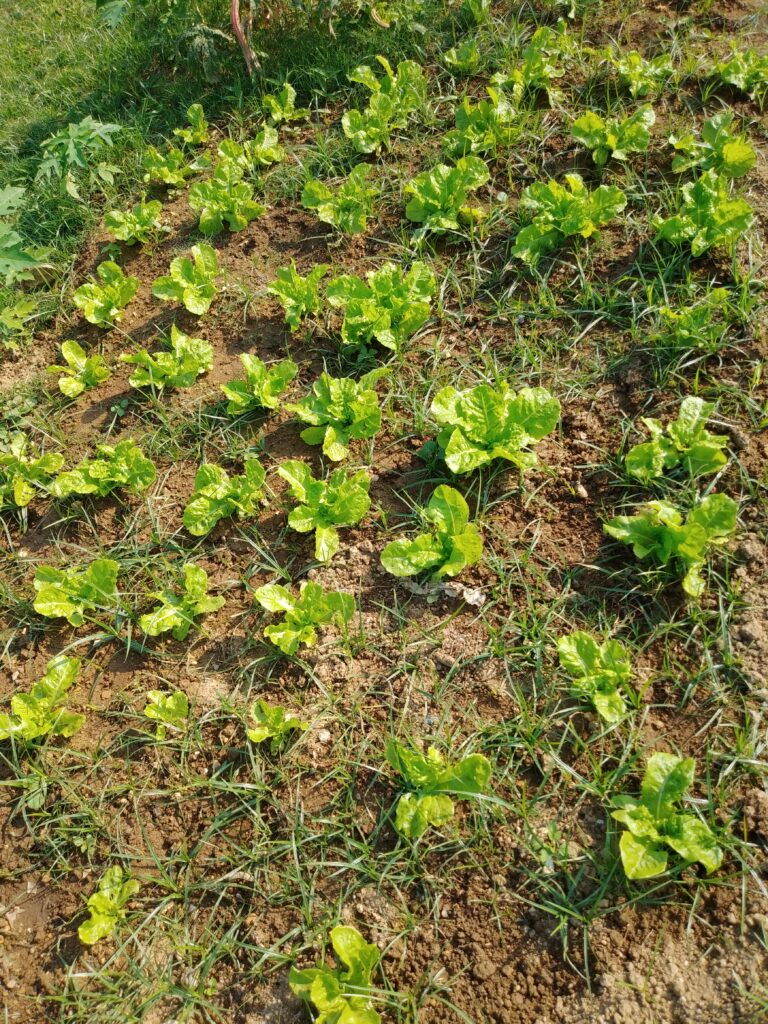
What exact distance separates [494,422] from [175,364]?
143cm

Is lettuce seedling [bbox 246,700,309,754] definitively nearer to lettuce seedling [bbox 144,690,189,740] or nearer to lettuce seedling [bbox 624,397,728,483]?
lettuce seedling [bbox 144,690,189,740]

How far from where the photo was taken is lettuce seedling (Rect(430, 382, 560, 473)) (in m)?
2.53

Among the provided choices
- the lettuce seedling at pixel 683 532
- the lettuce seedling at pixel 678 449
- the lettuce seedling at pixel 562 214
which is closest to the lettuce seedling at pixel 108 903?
the lettuce seedling at pixel 683 532

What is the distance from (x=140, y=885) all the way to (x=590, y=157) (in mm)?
3366

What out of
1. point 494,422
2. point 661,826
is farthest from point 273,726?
point 494,422

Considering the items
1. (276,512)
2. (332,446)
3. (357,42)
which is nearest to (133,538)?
(276,512)

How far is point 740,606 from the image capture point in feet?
7.34

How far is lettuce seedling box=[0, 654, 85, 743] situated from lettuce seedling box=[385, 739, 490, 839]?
1.11 metres

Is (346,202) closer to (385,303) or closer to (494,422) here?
(385,303)

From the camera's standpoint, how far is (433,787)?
80.7 inches

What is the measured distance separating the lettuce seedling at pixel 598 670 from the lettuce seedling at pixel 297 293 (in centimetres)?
178

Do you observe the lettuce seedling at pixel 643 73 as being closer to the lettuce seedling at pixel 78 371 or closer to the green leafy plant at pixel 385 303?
the green leafy plant at pixel 385 303

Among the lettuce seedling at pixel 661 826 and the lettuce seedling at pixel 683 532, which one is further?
the lettuce seedling at pixel 683 532

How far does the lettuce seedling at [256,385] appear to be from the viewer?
2945 mm
